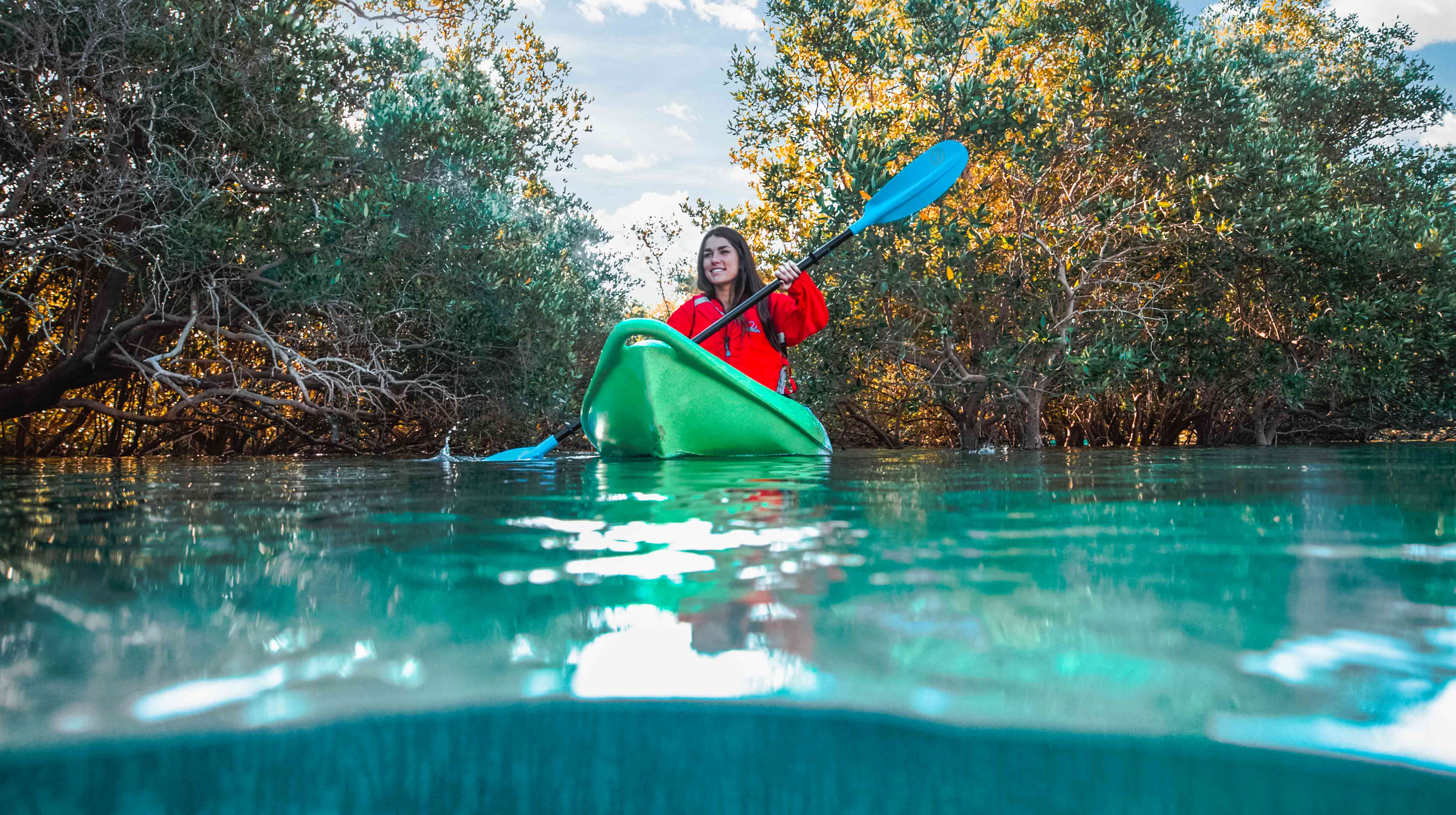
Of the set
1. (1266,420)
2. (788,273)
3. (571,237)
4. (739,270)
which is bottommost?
(1266,420)

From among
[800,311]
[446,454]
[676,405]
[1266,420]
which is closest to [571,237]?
[446,454]

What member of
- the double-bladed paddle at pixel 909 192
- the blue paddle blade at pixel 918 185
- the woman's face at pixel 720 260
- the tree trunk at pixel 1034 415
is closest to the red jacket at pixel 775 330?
the double-bladed paddle at pixel 909 192

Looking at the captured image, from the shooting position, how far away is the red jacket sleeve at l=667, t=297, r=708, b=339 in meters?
6.17

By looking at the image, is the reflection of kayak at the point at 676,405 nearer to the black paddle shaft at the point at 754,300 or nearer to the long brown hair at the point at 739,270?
the black paddle shaft at the point at 754,300

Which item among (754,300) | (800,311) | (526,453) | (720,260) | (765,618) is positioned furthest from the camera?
(720,260)

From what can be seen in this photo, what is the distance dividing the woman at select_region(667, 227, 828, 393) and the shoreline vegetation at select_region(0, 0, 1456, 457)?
4.70 ft

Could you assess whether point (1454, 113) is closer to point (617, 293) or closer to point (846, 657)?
point (617, 293)

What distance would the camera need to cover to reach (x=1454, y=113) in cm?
1211

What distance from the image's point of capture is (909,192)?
5.74m

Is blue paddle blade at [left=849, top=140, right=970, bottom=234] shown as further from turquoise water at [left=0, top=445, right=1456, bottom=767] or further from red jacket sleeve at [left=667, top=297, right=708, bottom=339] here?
turquoise water at [left=0, top=445, right=1456, bottom=767]

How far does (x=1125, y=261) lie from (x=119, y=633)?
31.2 ft

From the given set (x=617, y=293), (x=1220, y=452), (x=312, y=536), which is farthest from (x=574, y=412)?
(x=312, y=536)

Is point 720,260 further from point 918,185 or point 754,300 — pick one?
point 918,185

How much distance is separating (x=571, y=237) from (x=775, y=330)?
5.42 m
